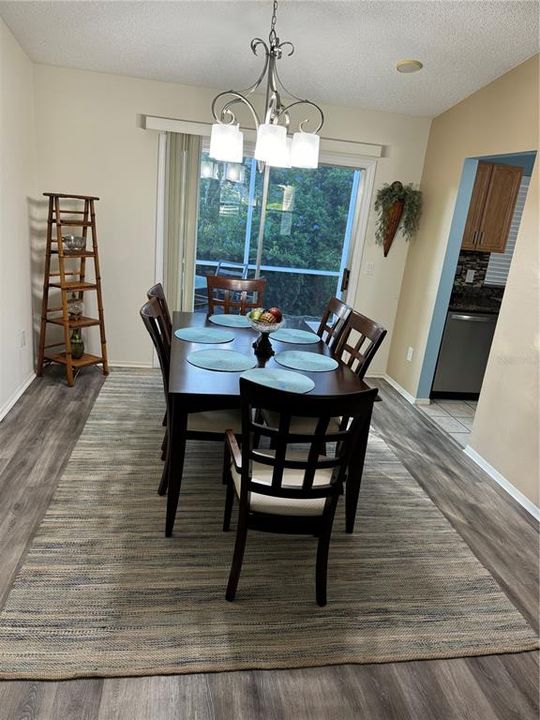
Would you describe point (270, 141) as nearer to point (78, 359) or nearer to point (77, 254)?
point (77, 254)

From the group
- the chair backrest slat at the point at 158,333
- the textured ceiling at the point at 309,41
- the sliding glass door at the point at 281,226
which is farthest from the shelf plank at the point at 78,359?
the textured ceiling at the point at 309,41

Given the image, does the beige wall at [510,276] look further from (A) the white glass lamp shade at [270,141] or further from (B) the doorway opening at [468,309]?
(A) the white glass lamp shade at [270,141]

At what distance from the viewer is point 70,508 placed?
2303mm

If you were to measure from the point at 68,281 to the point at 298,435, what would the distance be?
3.12 m

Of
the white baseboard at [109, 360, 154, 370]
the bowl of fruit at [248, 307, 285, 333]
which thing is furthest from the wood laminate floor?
the white baseboard at [109, 360, 154, 370]

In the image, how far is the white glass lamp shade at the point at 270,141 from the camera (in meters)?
2.14

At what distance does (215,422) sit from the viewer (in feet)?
7.51

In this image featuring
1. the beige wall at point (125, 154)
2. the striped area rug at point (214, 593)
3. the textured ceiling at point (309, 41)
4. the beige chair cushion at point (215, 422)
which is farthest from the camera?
the beige wall at point (125, 154)

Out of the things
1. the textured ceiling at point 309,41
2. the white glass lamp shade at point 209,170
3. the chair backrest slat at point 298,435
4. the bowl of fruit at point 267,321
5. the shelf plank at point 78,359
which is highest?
the textured ceiling at point 309,41

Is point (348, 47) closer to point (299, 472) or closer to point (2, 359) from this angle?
point (299, 472)

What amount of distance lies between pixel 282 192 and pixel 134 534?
3.35 meters

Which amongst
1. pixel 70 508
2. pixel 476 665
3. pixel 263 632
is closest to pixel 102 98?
pixel 70 508

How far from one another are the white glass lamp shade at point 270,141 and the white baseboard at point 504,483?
2.39 metres

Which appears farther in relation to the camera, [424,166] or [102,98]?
[424,166]
